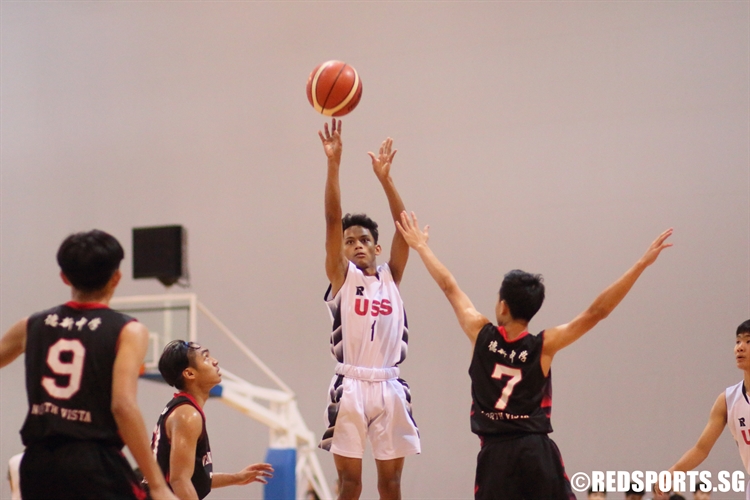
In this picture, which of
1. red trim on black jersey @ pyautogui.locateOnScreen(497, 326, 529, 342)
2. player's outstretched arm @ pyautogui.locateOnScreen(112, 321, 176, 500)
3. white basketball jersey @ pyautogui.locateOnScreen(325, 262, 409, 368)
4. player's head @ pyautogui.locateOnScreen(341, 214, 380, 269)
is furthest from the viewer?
player's head @ pyautogui.locateOnScreen(341, 214, 380, 269)

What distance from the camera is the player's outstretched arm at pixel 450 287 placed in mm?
4605

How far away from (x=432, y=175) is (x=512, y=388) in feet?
22.7

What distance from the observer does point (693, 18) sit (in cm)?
1037

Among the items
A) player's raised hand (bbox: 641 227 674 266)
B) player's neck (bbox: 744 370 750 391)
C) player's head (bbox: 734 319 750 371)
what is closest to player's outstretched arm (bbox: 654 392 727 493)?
player's neck (bbox: 744 370 750 391)

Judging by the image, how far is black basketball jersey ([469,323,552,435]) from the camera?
436cm

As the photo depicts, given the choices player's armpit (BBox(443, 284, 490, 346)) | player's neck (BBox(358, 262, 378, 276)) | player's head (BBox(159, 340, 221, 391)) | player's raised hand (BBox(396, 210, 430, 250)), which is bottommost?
player's head (BBox(159, 340, 221, 391))

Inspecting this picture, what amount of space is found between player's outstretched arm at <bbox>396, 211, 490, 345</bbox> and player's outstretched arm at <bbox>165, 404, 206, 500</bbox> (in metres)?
1.59

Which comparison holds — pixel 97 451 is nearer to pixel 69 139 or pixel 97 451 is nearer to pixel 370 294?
pixel 370 294

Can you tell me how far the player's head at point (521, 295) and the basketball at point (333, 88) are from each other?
1893 millimetres

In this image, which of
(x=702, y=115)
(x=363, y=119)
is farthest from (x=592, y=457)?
(x=363, y=119)

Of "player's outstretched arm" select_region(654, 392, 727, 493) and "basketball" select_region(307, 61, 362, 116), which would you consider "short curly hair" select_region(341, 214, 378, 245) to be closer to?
"basketball" select_region(307, 61, 362, 116)

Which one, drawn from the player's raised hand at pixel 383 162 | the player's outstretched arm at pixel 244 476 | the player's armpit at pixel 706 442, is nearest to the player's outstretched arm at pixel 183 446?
the player's outstretched arm at pixel 244 476

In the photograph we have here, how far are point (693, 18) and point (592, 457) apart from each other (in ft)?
18.9

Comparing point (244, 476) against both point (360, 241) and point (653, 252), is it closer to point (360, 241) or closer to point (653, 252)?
point (360, 241)
